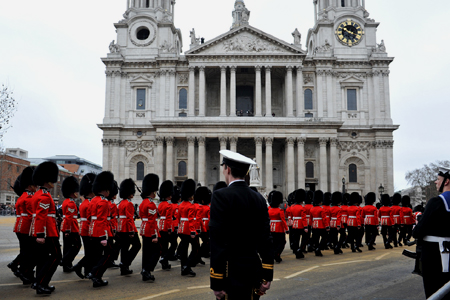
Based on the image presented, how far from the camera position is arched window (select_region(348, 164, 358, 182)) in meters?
47.9

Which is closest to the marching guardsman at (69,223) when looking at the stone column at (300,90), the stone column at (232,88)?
the stone column at (232,88)

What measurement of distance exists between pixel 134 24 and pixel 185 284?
154 ft

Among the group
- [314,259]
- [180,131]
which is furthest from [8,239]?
[180,131]

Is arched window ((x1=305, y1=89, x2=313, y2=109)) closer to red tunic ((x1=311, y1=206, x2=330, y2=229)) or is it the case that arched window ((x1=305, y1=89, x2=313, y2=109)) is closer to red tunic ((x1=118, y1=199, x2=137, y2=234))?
red tunic ((x1=311, y1=206, x2=330, y2=229))

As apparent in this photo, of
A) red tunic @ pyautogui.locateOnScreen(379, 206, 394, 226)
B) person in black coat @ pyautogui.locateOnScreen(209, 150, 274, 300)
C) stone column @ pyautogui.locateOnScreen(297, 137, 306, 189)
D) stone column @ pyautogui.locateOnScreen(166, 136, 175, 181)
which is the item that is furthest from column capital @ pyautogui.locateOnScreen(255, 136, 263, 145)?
person in black coat @ pyautogui.locateOnScreen(209, 150, 274, 300)

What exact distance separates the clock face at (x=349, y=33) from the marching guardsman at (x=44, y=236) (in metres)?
47.8

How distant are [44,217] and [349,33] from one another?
4908cm

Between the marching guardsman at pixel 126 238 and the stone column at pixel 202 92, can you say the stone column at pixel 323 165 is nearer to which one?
the stone column at pixel 202 92

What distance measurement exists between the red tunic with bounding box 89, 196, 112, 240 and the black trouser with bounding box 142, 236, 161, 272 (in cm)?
107

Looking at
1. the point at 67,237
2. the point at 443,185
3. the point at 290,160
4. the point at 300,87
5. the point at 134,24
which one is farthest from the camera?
the point at 134,24

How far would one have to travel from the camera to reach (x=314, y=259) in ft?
47.2

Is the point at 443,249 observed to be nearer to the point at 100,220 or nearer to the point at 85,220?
the point at 100,220

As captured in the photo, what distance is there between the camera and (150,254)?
10180 mm

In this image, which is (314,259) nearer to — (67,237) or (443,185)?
(67,237)
